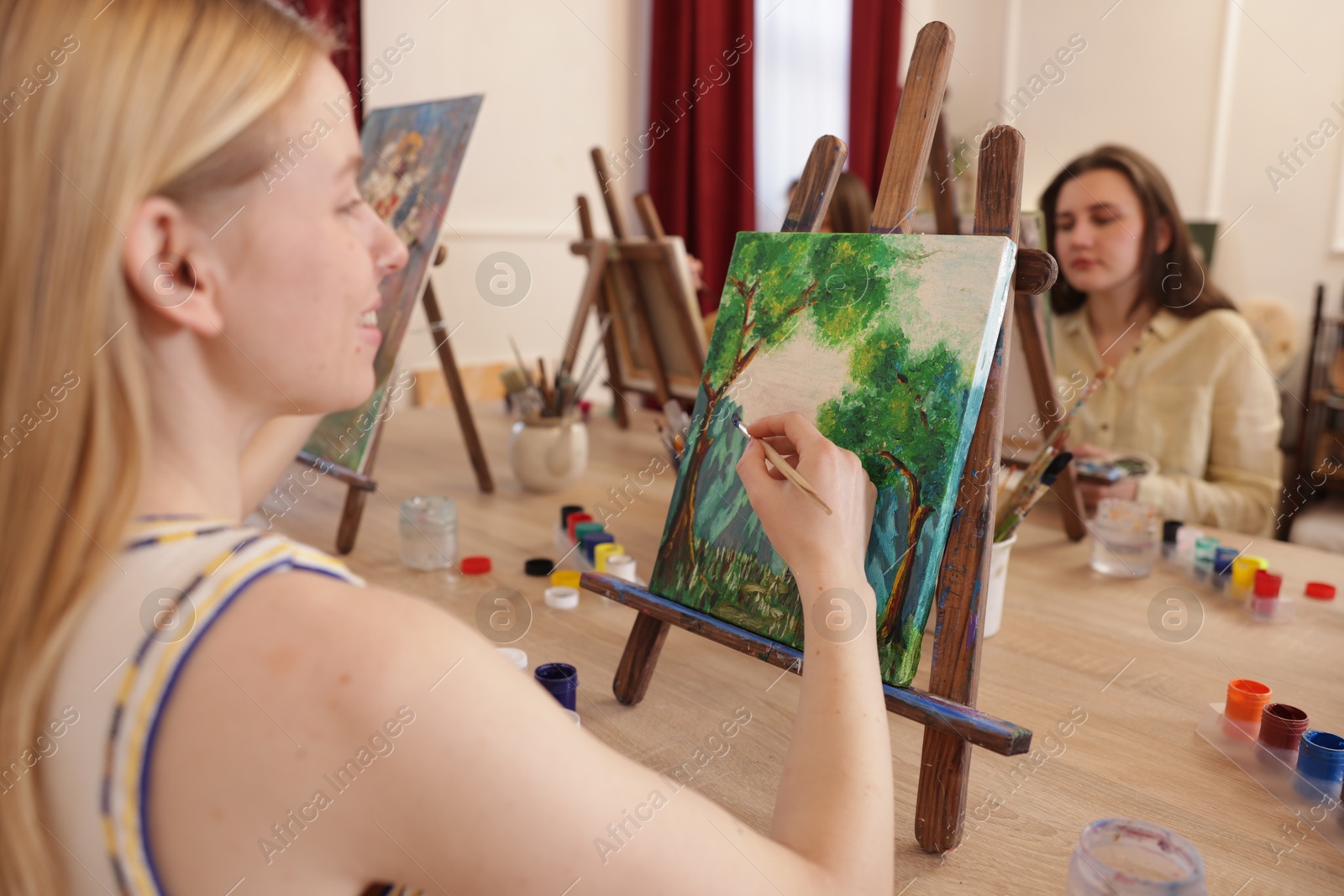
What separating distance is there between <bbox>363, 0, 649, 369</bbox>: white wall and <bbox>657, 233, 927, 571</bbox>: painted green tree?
2.23 m

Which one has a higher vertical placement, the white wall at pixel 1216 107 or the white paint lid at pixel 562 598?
the white wall at pixel 1216 107

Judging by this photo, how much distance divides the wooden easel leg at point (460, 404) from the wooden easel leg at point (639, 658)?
3.11ft

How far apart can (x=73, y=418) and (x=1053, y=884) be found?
78 centimetres

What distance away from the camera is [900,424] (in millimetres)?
884

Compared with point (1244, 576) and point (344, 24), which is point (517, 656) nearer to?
point (1244, 576)

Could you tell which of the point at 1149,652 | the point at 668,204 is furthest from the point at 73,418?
the point at 668,204

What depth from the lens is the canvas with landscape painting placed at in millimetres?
851

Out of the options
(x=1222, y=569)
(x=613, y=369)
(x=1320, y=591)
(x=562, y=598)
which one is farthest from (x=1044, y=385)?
(x=613, y=369)

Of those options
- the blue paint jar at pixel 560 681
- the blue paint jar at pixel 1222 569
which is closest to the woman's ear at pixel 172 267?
the blue paint jar at pixel 560 681

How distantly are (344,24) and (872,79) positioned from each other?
2.69 meters

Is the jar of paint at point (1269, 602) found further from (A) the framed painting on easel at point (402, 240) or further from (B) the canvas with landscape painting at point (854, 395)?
(A) the framed painting on easel at point (402, 240)

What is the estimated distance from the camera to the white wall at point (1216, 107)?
12.1ft

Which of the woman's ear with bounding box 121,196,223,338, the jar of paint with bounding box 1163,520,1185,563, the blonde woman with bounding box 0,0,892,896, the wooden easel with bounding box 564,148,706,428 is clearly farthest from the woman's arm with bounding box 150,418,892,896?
the wooden easel with bounding box 564,148,706,428

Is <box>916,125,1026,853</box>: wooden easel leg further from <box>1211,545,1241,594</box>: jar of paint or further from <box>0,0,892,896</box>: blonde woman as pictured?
<box>1211,545,1241,594</box>: jar of paint
